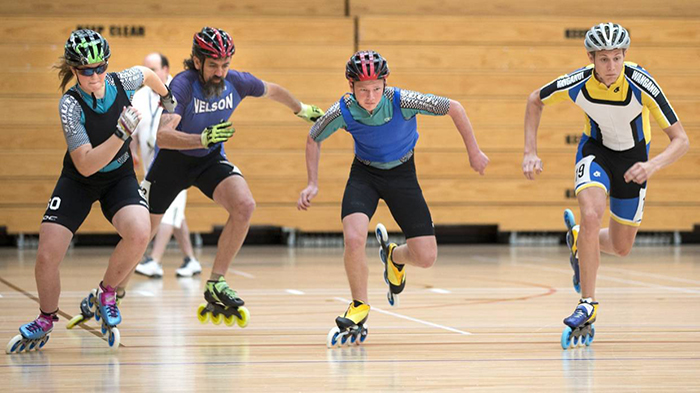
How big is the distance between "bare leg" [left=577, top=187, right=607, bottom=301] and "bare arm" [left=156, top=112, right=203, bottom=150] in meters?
2.27

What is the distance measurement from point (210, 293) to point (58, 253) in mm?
1253

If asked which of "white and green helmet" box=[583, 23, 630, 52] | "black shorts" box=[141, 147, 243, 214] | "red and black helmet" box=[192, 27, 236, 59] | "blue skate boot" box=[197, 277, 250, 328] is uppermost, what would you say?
"red and black helmet" box=[192, 27, 236, 59]

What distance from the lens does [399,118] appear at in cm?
591

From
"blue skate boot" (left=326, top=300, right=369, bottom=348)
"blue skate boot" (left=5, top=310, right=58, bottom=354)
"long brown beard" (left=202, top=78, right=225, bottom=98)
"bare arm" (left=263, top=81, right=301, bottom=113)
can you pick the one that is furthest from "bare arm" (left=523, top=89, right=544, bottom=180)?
"blue skate boot" (left=5, top=310, right=58, bottom=354)

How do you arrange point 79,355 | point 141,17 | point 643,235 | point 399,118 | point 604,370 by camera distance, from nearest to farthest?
point 604,370 → point 79,355 → point 399,118 → point 141,17 → point 643,235

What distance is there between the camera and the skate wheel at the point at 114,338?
538 cm

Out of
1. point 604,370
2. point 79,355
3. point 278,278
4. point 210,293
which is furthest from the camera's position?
point 278,278

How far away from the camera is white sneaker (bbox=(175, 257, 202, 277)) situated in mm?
10164

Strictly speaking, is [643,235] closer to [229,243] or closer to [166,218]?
[166,218]

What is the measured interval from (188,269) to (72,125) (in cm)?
507

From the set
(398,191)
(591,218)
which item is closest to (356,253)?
(398,191)

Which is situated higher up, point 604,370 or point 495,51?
point 495,51

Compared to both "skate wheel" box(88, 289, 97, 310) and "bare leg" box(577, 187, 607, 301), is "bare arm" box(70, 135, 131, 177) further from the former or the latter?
"bare leg" box(577, 187, 607, 301)

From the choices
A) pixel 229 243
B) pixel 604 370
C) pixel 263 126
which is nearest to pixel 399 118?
pixel 229 243
